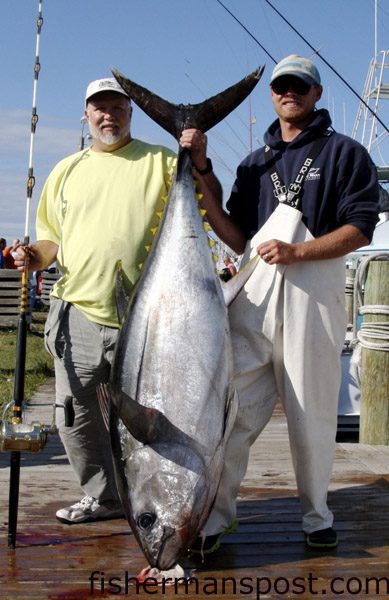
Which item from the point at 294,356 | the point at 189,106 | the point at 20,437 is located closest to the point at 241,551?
the point at 294,356

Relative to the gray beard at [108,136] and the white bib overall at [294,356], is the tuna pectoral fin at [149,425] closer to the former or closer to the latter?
the white bib overall at [294,356]

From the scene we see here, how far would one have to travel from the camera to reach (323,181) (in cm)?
278

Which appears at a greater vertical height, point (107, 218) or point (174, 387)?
point (107, 218)

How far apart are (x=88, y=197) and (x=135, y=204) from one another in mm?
188

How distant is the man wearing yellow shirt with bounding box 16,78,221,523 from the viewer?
9.75 feet

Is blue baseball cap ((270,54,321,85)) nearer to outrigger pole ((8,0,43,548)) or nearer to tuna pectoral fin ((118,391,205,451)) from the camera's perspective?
outrigger pole ((8,0,43,548))

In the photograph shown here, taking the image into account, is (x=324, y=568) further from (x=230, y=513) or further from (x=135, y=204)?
(x=135, y=204)

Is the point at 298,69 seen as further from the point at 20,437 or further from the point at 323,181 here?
the point at 20,437

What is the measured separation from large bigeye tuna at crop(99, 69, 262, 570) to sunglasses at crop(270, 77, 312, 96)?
1.38ft

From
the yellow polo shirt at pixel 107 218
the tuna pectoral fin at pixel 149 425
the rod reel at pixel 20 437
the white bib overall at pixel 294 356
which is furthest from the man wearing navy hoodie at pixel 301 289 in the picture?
the rod reel at pixel 20 437

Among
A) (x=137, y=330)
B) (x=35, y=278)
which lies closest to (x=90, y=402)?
(x=137, y=330)

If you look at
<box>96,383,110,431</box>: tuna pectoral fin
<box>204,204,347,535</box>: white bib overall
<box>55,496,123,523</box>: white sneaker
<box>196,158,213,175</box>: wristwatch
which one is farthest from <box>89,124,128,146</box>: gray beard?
<box>55,496,123,523</box>: white sneaker

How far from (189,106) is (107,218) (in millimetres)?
506

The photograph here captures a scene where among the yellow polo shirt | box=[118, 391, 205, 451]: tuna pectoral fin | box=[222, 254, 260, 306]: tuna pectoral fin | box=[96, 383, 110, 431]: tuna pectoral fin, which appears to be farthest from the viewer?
box=[96, 383, 110, 431]: tuna pectoral fin
